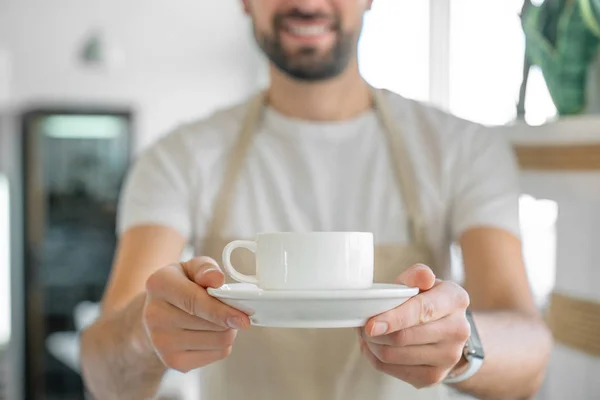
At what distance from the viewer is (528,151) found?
4.39 feet

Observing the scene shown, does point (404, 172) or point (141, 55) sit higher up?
point (141, 55)

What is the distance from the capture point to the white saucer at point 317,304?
648 millimetres

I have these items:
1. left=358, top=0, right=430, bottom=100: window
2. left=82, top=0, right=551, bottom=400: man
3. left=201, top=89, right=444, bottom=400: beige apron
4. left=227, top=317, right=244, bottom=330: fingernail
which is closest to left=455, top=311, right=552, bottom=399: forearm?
left=82, top=0, right=551, bottom=400: man

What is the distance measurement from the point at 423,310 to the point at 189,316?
22 cm

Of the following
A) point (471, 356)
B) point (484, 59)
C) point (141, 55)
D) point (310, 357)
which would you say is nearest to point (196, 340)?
point (471, 356)

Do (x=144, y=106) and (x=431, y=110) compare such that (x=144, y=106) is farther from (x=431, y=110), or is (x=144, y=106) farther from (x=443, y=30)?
(x=431, y=110)

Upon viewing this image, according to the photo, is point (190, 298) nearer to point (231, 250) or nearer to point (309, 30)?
point (231, 250)

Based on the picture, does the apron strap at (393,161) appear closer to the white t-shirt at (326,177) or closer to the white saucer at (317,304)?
the white t-shirt at (326,177)

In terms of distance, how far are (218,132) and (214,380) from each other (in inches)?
16.0

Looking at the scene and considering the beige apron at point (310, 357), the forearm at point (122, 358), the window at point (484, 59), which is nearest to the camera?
the forearm at point (122, 358)

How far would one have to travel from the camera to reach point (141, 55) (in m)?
4.88

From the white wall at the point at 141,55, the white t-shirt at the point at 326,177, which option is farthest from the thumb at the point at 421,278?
the white wall at the point at 141,55

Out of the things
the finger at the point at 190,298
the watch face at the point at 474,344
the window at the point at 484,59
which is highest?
the window at the point at 484,59

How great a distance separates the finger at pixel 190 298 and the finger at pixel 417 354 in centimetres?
15
